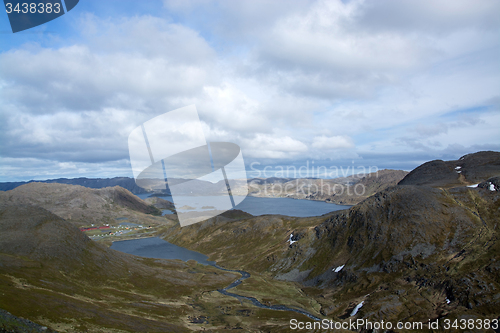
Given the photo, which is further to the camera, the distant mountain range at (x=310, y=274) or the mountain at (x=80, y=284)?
the distant mountain range at (x=310, y=274)

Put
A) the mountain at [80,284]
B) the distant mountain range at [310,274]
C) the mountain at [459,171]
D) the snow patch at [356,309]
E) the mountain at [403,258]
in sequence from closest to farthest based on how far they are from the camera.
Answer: the mountain at [80,284]
the distant mountain range at [310,274]
the mountain at [403,258]
the snow patch at [356,309]
the mountain at [459,171]

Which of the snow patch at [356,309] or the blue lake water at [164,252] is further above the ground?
the snow patch at [356,309]

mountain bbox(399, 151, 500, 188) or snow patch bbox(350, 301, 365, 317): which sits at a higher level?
mountain bbox(399, 151, 500, 188)

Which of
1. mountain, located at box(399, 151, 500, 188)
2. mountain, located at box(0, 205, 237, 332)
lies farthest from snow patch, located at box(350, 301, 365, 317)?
mountain, located at box(399, 151, 500, 188)

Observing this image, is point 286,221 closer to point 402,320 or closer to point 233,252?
point 233,252

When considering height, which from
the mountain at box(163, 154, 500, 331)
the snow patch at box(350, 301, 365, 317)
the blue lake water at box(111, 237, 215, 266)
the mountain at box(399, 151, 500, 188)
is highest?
the mountain at box(399, 151, 500, 188)

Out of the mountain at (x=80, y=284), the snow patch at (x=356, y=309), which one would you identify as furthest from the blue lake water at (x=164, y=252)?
the snow patch at (x=356, y=309)

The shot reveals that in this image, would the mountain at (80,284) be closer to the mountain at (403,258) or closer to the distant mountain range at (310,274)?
the distant mountain range at (310,274)

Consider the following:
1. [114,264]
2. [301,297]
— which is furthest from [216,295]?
[114,264]

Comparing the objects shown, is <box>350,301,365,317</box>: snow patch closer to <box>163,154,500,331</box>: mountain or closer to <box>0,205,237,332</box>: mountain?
<box>163,154,500,331</box>: mountain
